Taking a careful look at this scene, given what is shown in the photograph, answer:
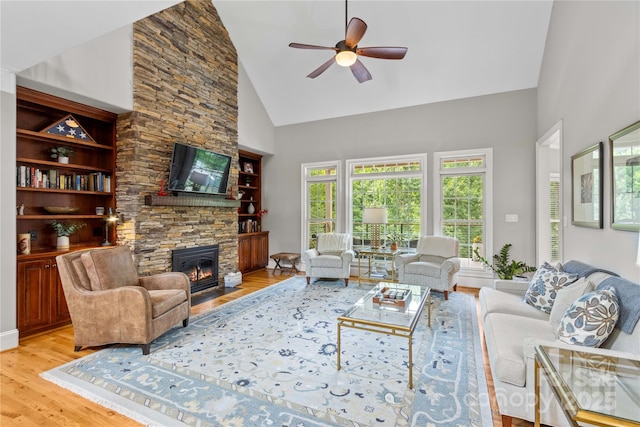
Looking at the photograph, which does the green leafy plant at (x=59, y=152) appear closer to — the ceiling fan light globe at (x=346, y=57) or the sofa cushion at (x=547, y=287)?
the ceiling fan light globe at (x=346, y=57)

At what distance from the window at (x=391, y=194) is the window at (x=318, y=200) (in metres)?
0.43

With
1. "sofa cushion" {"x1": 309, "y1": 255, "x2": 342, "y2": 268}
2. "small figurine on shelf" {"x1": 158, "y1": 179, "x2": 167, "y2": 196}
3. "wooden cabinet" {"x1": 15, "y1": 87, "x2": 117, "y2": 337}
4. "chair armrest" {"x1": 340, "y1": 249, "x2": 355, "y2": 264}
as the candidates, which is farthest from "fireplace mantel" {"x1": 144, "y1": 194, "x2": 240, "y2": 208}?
"chair armrest" {"x1": 340, "y1": 249, "x2": 355, "y2": 264}

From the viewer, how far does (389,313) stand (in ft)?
8.77

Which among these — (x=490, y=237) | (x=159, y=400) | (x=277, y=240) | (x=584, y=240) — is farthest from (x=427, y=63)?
(x=159, y=400)

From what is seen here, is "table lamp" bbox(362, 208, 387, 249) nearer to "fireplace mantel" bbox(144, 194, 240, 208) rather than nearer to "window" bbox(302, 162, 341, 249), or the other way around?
"window" bbox(302, 162, 341, 249)

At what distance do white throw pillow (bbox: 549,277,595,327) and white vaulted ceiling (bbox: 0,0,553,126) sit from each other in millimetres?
3818

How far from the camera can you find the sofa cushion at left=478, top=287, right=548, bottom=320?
263 cm

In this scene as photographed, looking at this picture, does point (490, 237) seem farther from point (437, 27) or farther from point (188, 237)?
point (188, 237)

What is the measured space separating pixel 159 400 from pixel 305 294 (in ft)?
9.19

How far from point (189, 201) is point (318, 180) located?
9.63 ft

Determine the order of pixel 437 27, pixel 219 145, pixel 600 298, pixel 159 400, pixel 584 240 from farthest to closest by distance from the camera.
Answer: pixel 219 145
pixel 437 27
pixel 584 240
pixel 159 400
pixel 600 298

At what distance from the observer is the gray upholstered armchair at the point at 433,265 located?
453 cm

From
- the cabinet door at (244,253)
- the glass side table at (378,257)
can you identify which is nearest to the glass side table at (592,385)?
the glass side table at (378,257)

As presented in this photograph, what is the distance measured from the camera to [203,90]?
197 inches
